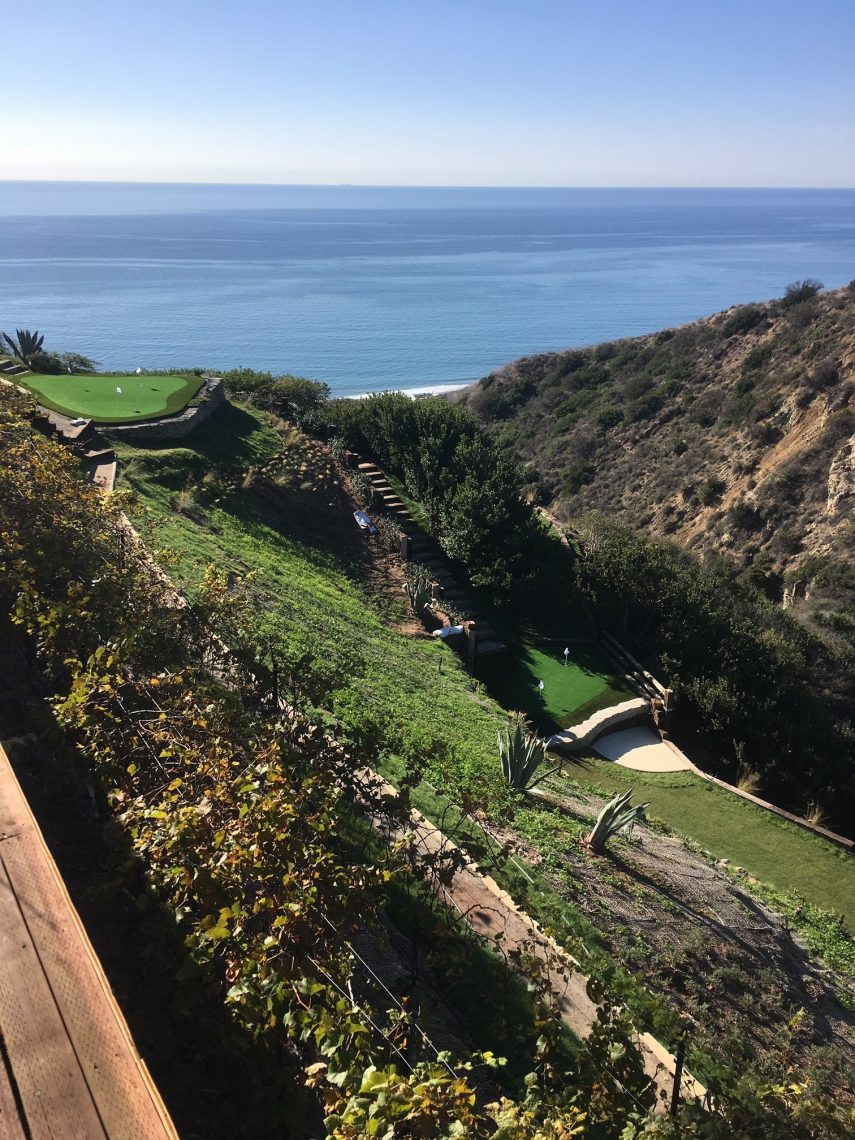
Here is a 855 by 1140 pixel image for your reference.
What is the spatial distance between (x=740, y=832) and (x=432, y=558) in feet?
31.9

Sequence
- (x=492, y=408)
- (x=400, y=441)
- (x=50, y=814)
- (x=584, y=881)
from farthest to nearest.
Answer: (x=492, y=408), (x=400, y=441), (x=584, y=881), (x=50, y=814)

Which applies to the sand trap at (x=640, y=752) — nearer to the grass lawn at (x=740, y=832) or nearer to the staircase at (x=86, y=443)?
the grass lawn at (x=740, y=832)

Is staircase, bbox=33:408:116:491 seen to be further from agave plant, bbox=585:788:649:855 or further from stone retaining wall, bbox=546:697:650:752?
agave plant, bbox=585:788:649:855

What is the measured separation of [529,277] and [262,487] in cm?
13486

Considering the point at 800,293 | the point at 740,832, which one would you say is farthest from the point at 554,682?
the point at 800,293

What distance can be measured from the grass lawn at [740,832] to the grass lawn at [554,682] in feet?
4.84

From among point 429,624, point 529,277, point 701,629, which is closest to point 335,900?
point 429,624

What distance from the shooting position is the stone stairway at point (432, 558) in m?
16.5

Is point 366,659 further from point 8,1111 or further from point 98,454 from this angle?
point 8,1111

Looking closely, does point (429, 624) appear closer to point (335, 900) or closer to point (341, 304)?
point (335, 900)

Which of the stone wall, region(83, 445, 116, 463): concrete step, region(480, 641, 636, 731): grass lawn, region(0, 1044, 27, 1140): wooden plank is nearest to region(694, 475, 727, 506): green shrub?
region(480, 641, 636, 731): grass lawn

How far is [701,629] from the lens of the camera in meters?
16.4

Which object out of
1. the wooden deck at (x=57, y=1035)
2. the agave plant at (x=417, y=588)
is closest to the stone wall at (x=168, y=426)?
the agave plant at (x=417, y=588)

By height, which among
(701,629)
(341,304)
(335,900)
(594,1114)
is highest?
(341,304)
